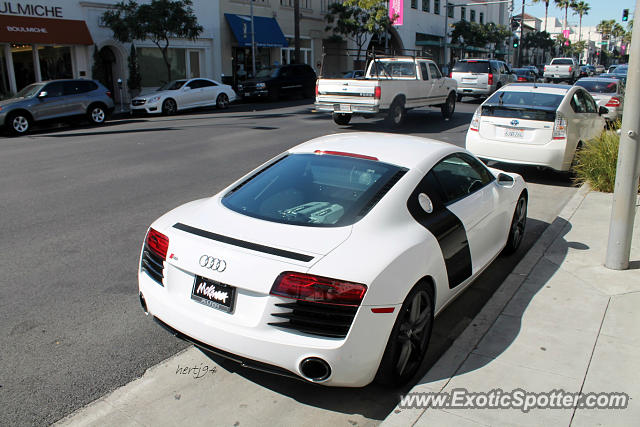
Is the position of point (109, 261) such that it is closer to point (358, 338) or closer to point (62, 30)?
point (358, 338)

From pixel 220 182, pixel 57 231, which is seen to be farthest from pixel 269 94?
pixel 57 231

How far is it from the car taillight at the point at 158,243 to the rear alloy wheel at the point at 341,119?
14.2 m

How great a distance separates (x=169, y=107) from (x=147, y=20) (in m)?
5.08

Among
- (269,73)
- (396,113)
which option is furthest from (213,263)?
(269,73)

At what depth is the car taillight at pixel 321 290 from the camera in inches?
127

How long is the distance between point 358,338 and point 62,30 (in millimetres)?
25692

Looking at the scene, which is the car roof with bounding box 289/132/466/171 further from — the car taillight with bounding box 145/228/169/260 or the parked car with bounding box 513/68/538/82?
the parked car with bounding box 513/68/538/82

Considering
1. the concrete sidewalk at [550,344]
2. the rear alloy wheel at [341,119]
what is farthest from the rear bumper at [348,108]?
the concrete sidewalk at [550,344]

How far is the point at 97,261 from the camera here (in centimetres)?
606

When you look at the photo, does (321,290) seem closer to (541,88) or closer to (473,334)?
(473,334)

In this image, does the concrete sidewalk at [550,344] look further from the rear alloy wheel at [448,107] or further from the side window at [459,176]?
the rear alloy wheel at [448,107]

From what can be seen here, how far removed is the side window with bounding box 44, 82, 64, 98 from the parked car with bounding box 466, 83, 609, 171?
1422 cm

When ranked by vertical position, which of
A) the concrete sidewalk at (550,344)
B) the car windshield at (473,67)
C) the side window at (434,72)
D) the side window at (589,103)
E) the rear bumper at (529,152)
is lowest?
the concrete sidewalk at (550,344)

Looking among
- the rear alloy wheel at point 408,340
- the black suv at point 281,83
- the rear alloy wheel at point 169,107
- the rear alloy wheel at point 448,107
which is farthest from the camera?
the black suv at point 281,83
